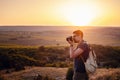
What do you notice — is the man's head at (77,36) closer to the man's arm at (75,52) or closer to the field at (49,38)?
the man's arm at (75,52)

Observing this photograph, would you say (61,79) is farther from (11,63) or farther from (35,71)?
(11,63)

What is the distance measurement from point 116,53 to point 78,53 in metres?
47.3

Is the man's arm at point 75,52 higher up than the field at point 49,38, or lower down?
higher up

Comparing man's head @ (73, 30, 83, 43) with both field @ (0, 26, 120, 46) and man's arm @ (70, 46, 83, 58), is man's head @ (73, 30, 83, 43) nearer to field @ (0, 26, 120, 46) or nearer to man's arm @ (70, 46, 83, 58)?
man's arm @ (70, 46, 83, 58)

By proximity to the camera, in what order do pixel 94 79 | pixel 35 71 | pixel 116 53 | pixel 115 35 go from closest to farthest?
pixel 94 79
pixel 35 71
pixel 116 53
pixel 115 35

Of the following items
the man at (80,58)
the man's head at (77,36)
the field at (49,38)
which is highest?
the man's head at (77,36)

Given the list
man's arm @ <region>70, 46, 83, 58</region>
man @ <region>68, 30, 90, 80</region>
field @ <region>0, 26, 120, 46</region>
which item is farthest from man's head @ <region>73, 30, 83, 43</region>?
field @ <region>0, 26, 120, 46</region>

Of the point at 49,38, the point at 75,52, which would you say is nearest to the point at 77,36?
the point at 75,52

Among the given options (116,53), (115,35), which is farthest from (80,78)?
(115,35)

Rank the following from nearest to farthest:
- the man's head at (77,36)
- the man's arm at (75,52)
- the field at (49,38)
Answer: the man's arm at (75,52) → the man's head at (77,36) → the field at (49,38)

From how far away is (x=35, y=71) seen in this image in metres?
24.8

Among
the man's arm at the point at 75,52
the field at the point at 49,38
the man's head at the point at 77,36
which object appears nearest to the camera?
the man's arm at the point at 75,52

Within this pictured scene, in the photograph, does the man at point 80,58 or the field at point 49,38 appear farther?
the field at point 49,38

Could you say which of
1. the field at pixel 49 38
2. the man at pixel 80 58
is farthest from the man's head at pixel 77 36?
the field at pixel 49 38
